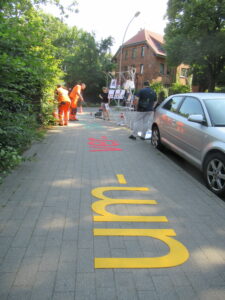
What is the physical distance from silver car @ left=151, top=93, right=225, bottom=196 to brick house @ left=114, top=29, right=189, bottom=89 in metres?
37.2

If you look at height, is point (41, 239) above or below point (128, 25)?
below

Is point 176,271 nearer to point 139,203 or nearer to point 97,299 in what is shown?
point 97,299

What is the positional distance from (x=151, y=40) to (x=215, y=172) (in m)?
45.6

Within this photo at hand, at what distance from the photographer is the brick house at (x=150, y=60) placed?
44312 millimetres

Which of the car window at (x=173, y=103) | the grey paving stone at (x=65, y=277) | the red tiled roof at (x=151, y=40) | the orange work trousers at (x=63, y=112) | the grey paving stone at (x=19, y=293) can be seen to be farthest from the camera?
the red tiled roof at (x=151, y=40)

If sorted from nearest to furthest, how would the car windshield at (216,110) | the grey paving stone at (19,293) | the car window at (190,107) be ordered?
the grey paving stone at (19,293), the car windshield at (216,110), the car window at (190,107)

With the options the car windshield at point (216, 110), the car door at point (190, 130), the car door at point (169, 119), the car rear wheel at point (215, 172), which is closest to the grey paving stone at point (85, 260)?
the car rear wheel at point (215, 172)

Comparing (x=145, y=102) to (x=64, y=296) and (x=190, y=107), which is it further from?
(x=64, y=296)

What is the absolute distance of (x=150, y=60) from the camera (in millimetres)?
44531

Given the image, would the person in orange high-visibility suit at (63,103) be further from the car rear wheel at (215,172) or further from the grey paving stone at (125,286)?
the grey paving stone at (125,286)

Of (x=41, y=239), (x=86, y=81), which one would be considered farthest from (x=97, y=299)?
(x=86, y=81)

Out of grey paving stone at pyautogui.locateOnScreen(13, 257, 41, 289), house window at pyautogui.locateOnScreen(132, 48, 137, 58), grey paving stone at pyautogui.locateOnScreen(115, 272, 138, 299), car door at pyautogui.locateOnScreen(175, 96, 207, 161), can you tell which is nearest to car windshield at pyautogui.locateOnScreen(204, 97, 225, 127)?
car door at pyautogui.locateOnScreen(175, 96, 207, 161)

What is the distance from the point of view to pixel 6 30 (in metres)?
4.12

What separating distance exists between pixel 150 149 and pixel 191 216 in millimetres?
4489
